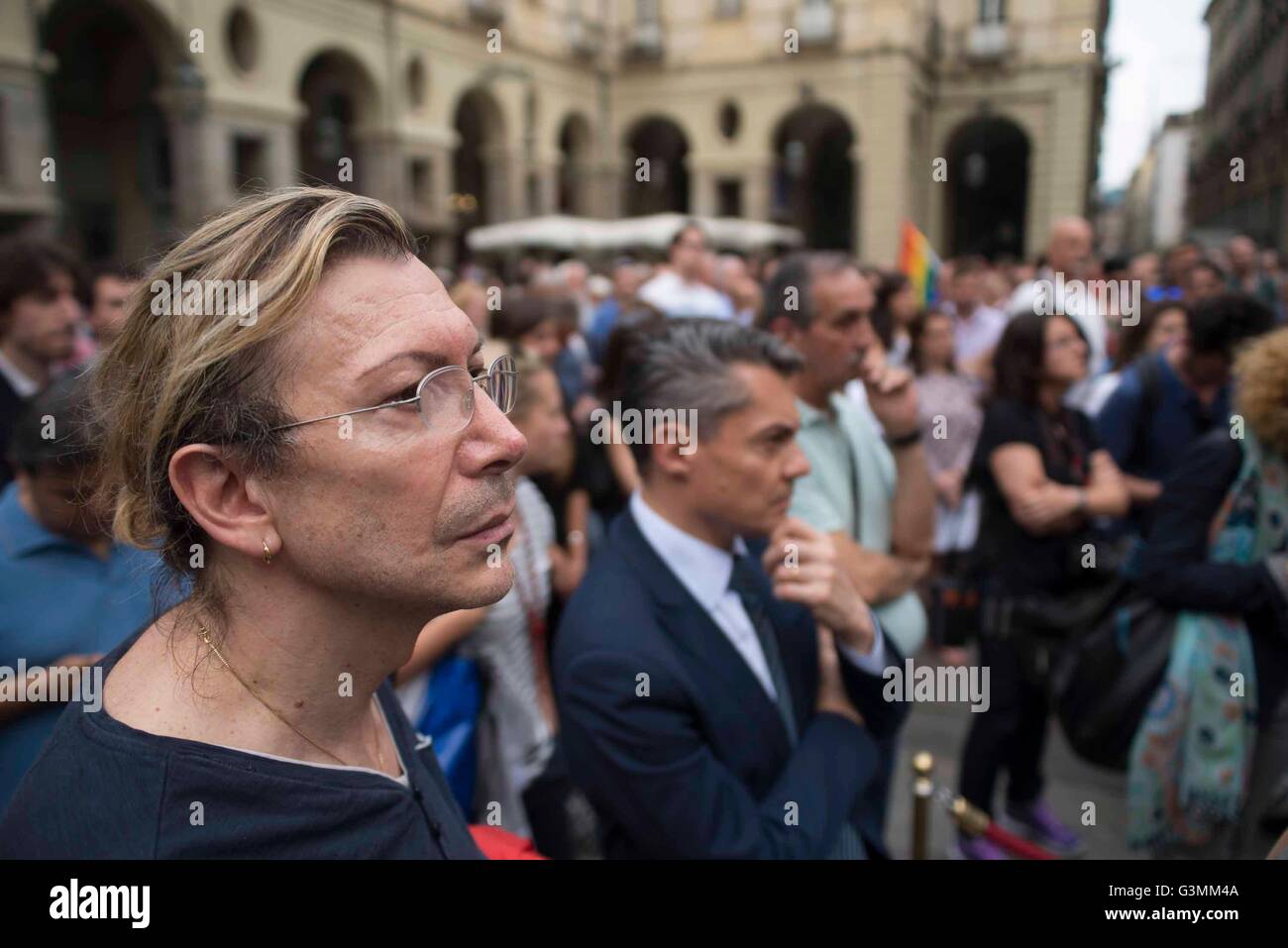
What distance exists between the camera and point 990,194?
34844 mm

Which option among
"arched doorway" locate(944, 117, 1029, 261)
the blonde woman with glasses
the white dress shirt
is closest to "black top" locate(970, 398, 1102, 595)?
the white dress shirt

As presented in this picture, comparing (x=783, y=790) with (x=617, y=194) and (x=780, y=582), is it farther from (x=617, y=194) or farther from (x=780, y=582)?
(x=617, y=194)

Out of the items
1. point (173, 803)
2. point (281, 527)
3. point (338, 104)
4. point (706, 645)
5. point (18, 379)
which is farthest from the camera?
point (338, 104)

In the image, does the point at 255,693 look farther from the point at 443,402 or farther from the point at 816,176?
the point at 816,176

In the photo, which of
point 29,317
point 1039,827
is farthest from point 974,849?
point 29,317

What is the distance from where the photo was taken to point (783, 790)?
186 centimetres

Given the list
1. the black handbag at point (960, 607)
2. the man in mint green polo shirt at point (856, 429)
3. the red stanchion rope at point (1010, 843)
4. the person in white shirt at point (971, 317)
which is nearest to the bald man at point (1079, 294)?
the person in white shirt at point (971, 317)

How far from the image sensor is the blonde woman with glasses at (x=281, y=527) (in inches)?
43.0

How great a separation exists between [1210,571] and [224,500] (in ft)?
9.13

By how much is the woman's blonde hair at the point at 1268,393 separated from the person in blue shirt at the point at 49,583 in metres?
2.95

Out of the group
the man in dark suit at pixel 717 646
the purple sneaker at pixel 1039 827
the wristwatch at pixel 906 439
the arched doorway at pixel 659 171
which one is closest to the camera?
the man in dark suit at pixel 717 646

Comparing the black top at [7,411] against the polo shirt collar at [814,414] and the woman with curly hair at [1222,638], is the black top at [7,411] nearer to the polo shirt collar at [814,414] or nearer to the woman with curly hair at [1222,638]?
the polo shirt collar at [814,414]

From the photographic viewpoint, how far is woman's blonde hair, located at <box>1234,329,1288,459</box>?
262cm

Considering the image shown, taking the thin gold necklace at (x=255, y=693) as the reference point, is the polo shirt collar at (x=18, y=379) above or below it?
above
